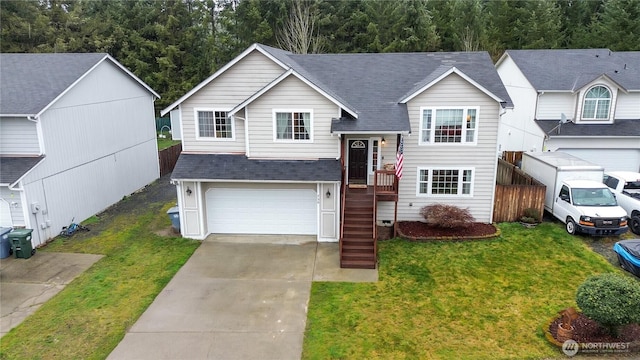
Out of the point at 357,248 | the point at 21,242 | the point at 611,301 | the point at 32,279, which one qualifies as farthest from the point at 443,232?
the point at 21,242

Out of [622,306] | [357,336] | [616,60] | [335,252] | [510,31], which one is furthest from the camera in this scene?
[510,31]

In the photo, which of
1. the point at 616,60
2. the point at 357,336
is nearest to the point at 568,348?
the point at 357,336

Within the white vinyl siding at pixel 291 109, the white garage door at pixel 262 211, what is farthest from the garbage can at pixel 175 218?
the white vinyl siding at pixel 291 109

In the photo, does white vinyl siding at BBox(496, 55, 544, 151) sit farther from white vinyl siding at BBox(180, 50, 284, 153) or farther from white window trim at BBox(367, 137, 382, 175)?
white vinyl siding at BBox(180, 50, 284, 153)

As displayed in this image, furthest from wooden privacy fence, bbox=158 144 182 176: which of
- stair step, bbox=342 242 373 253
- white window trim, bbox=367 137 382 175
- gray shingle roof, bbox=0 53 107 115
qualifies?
stair step, bbox=342 242 373 253

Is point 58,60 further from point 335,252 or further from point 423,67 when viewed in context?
point 423,67

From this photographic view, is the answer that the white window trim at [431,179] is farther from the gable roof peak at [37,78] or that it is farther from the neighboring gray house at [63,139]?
the gable roof peak at [37,78]
